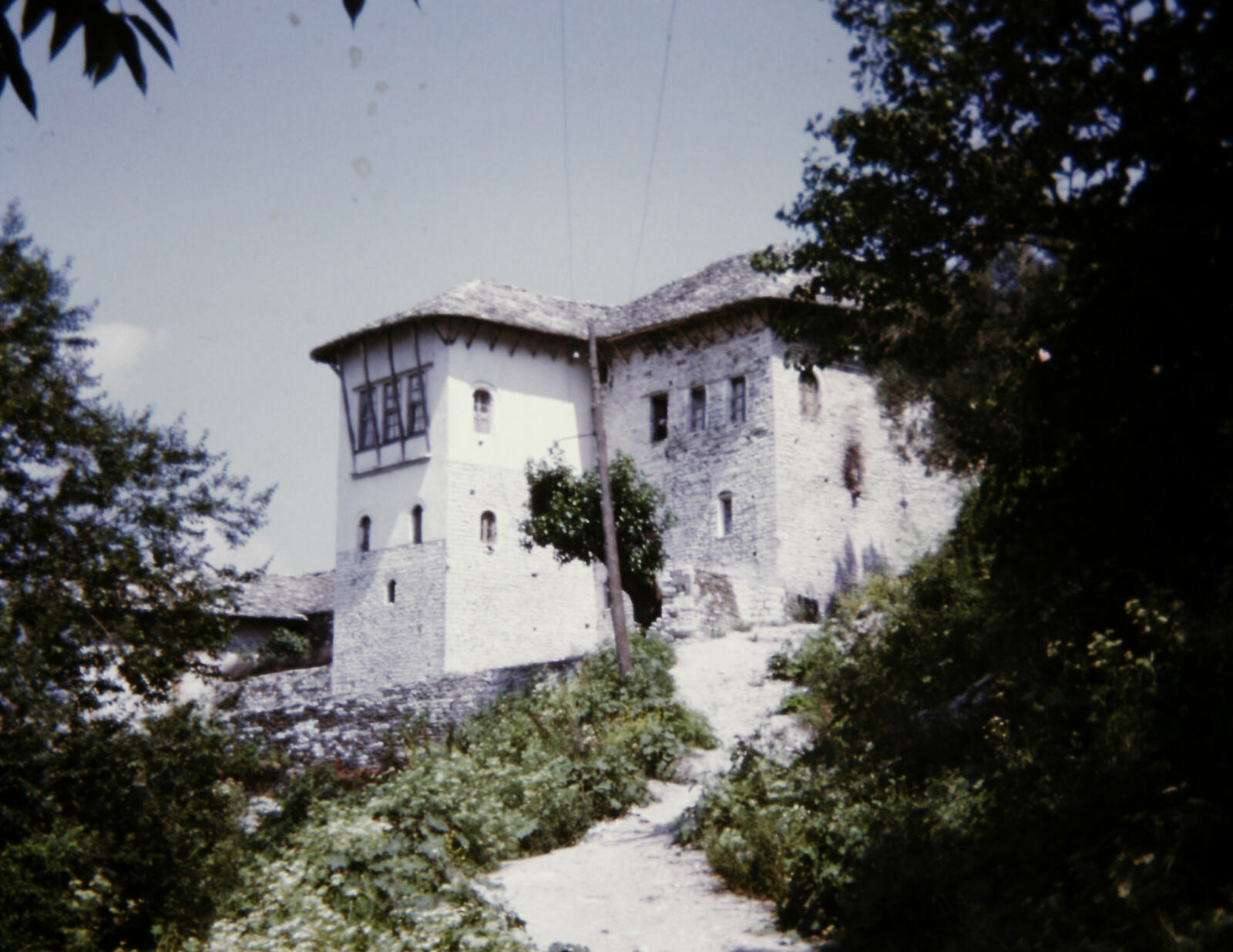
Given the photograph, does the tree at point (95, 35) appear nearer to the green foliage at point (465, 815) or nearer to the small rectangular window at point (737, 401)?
the green foliage at point (465, 815)

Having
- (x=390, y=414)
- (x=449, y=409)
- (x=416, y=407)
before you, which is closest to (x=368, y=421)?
(x=390, y=414)

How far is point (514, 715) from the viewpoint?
1683cm

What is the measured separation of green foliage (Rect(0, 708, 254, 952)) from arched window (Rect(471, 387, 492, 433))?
18.9 m

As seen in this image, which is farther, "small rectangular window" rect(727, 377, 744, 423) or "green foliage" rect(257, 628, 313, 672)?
"green foliage" rect(257, 628, 313, 672)

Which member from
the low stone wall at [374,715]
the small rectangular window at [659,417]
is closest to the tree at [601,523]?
the low stone wall at [374,715]

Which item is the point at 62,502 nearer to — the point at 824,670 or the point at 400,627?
the point at 824,670

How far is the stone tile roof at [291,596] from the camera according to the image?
36.7m

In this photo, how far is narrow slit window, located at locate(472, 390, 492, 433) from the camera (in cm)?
A: 2900

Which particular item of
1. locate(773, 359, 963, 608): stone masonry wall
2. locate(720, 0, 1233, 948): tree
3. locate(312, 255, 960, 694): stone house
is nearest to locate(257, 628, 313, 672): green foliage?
locate(312, 255, 960, 694): stone house

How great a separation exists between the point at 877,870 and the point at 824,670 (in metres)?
8.21

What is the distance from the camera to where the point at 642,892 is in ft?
29.6

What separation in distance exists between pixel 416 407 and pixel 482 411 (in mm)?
1803

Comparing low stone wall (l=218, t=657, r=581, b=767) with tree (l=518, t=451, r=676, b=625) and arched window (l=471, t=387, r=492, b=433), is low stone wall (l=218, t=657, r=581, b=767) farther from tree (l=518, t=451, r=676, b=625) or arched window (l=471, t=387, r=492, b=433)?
arched window (l=471, t=387, r=492, b=433)

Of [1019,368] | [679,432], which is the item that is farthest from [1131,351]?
[679,432]
